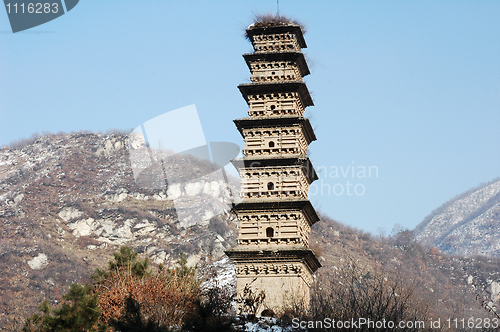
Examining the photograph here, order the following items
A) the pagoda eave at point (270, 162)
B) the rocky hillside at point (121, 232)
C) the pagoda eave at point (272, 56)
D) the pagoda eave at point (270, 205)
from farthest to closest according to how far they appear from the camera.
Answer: the rocky hillside at point (121, 232) < the pagoda eave at point (272, 56) < the pagoda eave at point (270, 162) < the pagoda eave at point (270, 205)

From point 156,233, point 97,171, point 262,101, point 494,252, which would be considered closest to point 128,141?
point 97,171

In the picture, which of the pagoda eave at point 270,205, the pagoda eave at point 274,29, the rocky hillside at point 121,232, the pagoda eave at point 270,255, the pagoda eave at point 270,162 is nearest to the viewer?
the pagoda eave at point 270,255

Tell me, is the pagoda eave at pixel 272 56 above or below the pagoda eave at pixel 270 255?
above

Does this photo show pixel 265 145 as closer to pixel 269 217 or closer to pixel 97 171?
pixel 269 217

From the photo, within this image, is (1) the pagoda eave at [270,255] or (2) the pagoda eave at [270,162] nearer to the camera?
(1) the pagoda eave at [270,255]

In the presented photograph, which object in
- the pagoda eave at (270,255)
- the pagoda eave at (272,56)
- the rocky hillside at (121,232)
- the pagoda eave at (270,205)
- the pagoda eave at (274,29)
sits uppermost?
the pagoda eave at (274,29)

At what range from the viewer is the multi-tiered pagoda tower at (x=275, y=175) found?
27.1 m

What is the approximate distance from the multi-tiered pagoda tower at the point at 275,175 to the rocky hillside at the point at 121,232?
67.3m

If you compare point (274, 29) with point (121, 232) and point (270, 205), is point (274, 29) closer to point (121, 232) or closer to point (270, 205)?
point (270, 205)

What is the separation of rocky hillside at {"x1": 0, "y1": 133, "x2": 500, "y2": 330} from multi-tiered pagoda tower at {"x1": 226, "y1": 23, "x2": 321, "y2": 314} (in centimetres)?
6728

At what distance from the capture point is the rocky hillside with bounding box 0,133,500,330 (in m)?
104

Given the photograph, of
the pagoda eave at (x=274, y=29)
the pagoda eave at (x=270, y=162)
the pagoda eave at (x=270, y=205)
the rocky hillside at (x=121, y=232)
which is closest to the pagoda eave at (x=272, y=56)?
the pagoda eave at (x=274, y=29)

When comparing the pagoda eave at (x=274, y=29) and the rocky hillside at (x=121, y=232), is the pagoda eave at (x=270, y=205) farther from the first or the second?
the rocky hillside at (x=121, y=232)

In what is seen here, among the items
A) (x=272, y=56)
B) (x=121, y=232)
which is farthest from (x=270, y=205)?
(x=121, y=232)
